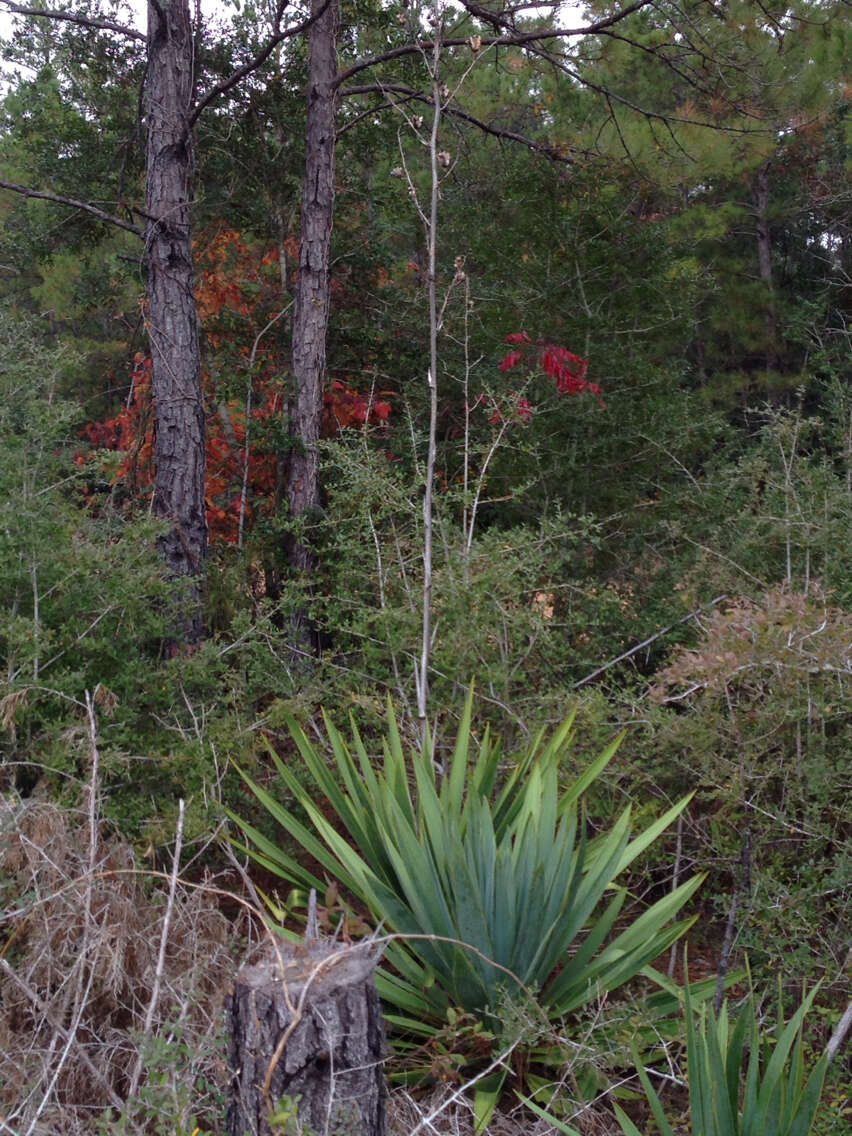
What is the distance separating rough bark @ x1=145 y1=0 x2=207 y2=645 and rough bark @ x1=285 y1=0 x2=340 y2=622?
89 cm

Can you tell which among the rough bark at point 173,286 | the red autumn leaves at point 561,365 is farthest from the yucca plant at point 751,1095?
the red autumn leaves at point 561,365

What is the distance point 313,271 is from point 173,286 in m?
1.15

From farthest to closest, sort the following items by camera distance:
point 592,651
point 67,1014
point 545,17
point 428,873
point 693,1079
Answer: point 545,17 < point 592,651 < point 428,873 < point 67,1014 < point 693,1079

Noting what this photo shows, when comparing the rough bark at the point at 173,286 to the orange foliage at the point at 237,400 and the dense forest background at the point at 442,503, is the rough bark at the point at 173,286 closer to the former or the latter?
→ the dense forest background at the point at 442,503

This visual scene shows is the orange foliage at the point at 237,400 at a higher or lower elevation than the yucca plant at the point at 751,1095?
higher

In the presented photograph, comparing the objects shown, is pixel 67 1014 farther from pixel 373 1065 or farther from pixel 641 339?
pixel 641 339

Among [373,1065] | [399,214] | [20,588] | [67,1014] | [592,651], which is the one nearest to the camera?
[373,1065]

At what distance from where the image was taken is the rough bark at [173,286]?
6910 mm

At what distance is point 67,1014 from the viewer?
3.27 meters

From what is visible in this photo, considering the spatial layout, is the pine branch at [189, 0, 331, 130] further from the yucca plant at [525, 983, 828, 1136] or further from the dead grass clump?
the yucca plant at [525, 983, 828, 1136]

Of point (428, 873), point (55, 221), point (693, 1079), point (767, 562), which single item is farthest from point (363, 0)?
point (693, 1079)

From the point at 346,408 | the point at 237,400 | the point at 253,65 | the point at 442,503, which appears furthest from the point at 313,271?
the point at 442,503

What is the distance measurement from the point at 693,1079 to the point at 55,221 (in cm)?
799

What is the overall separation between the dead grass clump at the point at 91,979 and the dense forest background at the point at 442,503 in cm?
2
